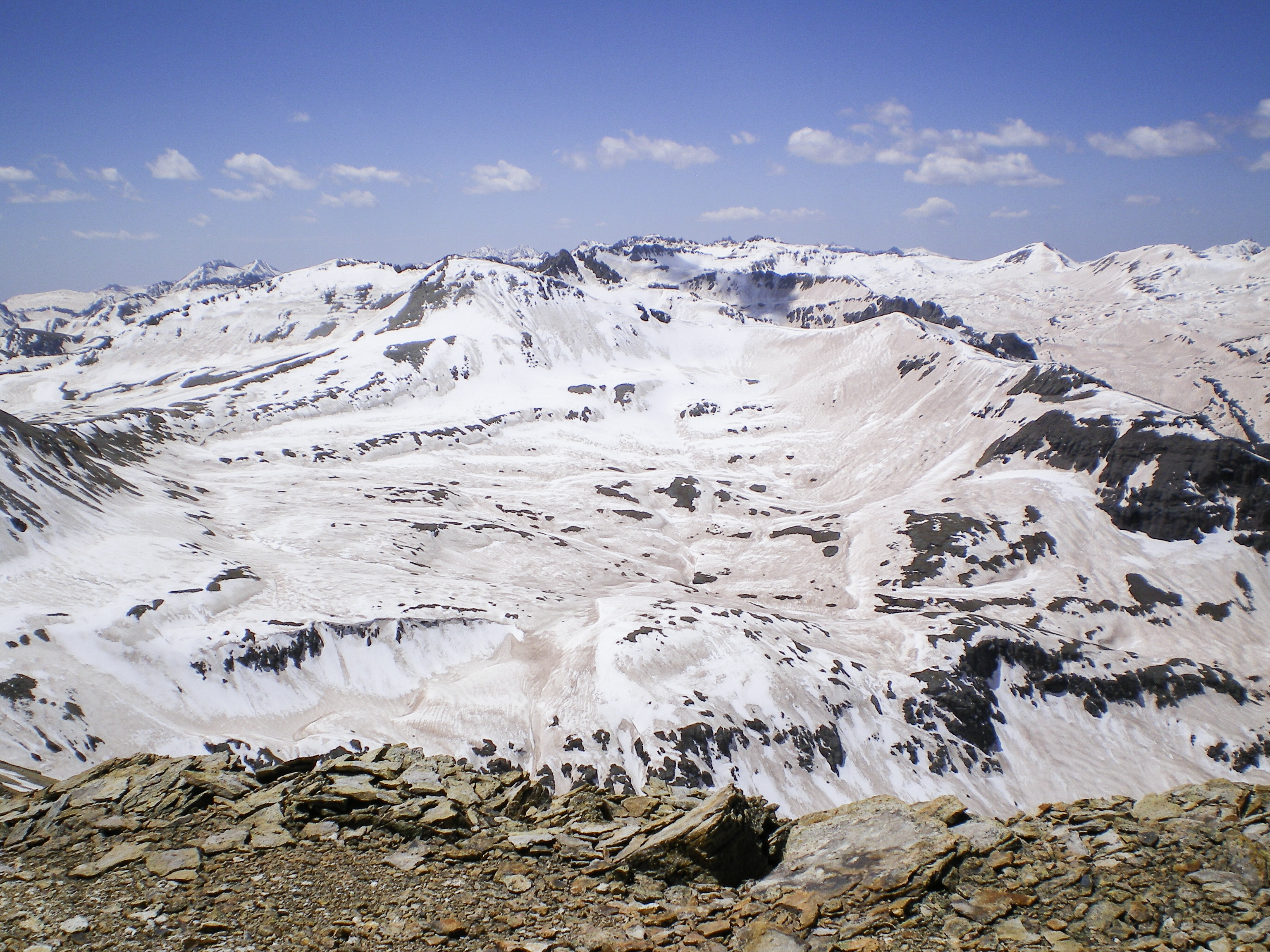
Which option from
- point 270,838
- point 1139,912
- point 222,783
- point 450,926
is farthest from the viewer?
point 222,783

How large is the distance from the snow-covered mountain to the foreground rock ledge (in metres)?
23.4

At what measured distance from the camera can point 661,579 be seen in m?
70.0

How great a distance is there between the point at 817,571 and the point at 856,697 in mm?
27238

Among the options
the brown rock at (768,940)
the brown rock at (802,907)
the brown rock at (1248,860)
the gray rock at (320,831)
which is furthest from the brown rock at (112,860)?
the brown rock at (1248,860)

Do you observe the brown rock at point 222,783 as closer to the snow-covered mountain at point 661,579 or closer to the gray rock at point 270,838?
the gray rock at point 270,838

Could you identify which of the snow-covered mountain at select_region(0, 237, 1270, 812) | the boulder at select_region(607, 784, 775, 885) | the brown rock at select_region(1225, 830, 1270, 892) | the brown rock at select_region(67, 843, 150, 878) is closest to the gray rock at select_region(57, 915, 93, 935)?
the brown rock at select_region(67, 843, 150, 878)

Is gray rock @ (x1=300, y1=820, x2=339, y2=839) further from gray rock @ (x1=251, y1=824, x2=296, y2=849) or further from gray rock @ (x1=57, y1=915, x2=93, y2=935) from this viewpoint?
gray rock @ (x1=57, y1=915, x2=93, y2=935)

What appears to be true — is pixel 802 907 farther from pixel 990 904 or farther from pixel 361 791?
pixel 361 791

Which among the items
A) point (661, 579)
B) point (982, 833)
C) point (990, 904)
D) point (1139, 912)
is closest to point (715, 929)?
point (990, 904)

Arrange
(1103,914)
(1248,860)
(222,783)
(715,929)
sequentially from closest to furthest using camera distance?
(1103,914) < (715,929) < (1248,860) < (222,783)

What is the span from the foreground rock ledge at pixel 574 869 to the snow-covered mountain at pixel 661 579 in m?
23.4

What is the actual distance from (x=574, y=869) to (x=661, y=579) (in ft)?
189

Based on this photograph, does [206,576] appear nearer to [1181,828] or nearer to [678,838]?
[678,838]

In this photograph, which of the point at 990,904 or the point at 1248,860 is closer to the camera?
the point at 990,904
